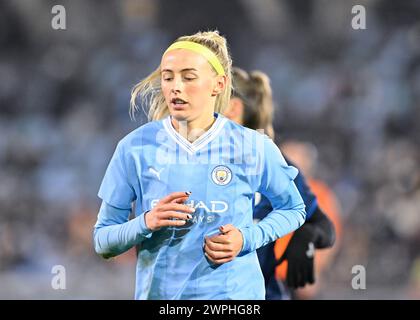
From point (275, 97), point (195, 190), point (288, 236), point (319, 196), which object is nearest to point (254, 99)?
point (288, 236)

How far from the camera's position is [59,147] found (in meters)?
6.41

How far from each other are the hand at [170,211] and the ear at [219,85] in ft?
1.35

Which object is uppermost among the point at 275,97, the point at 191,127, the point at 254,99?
the point at 275,97

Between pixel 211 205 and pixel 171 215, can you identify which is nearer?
pixel 171 215

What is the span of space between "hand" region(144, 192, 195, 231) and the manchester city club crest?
16cm

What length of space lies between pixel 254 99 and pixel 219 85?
4.04 ft

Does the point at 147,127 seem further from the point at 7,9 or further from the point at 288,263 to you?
the point at 7,9

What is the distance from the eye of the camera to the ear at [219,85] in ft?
8.44

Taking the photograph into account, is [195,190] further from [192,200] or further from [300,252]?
[300,252]

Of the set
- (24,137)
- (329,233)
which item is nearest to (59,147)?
(24,137)

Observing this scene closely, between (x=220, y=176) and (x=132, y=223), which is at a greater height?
(x=220, y=176)

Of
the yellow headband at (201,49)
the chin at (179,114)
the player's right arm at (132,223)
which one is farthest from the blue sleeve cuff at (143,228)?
the yellow headband at (201,49)

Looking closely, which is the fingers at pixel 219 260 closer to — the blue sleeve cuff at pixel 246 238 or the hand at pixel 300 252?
the blue sleeve cuff at pixel 246 238

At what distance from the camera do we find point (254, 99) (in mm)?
3807
